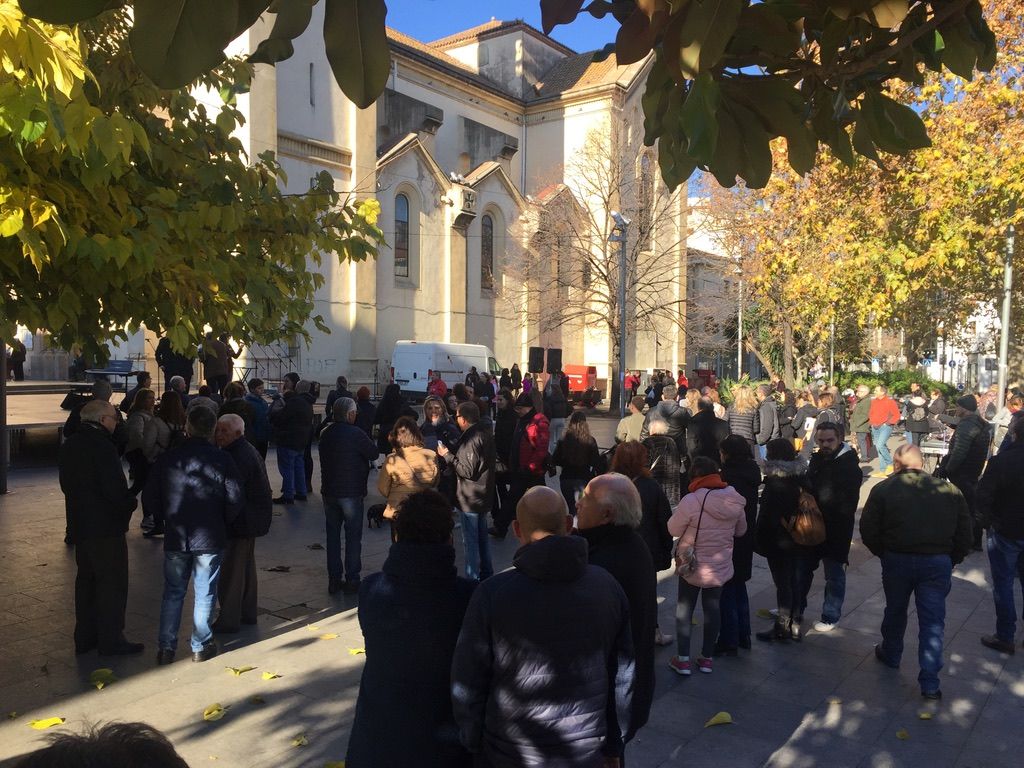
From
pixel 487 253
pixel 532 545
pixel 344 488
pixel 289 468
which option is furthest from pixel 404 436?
pixel 487 253

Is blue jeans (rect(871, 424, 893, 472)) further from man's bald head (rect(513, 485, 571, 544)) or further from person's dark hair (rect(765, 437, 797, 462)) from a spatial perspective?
man's bald head (rect(513, 485, 571, 544))

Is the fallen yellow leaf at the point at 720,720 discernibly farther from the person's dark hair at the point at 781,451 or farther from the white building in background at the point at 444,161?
the white building in background at the point at 444,161

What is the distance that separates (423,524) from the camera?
298 centimetres

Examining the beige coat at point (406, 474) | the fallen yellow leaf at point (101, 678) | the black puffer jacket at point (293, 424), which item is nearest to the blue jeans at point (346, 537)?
the beige coat at point (406, 474)

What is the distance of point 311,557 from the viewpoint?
8875mm

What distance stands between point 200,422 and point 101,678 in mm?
1789

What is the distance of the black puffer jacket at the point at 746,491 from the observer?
594cm

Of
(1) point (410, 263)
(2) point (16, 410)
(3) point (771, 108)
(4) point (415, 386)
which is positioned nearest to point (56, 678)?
(3) point (771, 108)

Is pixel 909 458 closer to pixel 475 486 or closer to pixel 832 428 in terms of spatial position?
pixel 832 428

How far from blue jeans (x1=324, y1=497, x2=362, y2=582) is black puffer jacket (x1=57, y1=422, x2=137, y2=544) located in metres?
2.04

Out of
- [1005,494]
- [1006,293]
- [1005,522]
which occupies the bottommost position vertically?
[1005,522]

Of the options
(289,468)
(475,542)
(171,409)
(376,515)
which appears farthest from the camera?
(289,468)

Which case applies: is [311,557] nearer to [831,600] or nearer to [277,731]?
[277,731]

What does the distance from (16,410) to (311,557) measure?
17.7 meters
